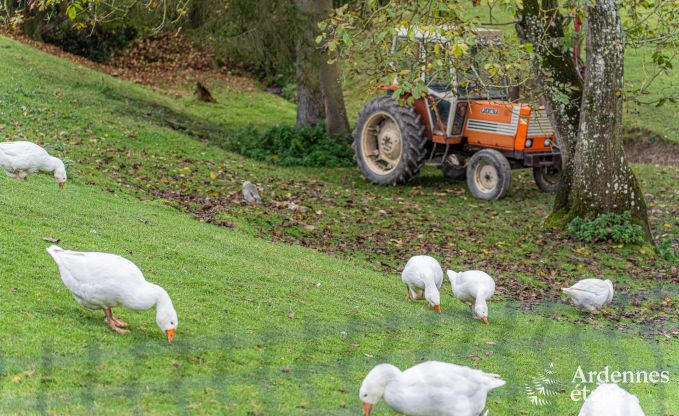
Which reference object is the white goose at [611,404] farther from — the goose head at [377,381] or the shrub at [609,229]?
the shrub at [609,229]

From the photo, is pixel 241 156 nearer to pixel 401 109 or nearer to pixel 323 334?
pixel 401 109

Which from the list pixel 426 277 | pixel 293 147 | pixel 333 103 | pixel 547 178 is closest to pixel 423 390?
pixel 426 277

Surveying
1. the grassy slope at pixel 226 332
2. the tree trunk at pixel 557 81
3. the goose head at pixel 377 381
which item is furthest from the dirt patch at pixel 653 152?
the goose head at pixel 377 381

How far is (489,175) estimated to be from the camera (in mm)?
17938

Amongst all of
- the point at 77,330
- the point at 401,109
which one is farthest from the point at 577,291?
the point at 401,109

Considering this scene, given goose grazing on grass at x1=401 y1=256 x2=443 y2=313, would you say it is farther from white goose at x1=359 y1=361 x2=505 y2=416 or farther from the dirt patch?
the dirt patch

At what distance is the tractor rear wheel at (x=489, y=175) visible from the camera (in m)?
17.5

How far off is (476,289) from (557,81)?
287 inches

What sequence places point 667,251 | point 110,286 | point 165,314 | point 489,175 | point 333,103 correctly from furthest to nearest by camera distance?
point 333,103 → point 489,175 → point 667,251 → point 165,314 → point 110,286

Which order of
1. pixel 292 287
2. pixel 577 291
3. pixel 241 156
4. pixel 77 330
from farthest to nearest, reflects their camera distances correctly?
1. pixel 241 156
2. pixel 577 291
3. pixel 292 287
4. pixel 77 330

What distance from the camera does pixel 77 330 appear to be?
6434 mm

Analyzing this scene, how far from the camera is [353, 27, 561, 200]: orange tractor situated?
17.7 metres

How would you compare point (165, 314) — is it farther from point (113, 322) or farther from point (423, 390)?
point (423, 390)

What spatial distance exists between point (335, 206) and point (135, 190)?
3.59 m
